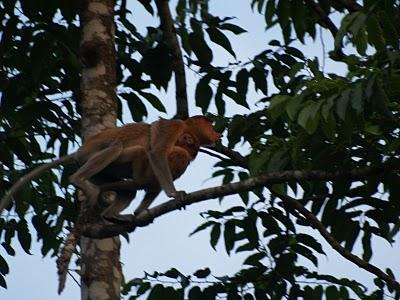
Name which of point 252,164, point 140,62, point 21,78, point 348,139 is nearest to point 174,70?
point 140,62

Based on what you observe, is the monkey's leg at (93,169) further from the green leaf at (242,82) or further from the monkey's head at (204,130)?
the green leaf at (242,82)

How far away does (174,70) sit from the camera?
20.4 ft

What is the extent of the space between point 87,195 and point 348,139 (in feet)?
5.59

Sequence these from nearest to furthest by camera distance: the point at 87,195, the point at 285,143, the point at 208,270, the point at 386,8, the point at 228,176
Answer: the point at 386,8 → the point at 285,143 → the point at 87,195 → the point at 208,270 → the point at 228,176

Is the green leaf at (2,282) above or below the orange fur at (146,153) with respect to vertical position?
below

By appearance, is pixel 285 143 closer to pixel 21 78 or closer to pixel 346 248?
pixel 346 248

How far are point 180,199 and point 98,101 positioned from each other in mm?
785

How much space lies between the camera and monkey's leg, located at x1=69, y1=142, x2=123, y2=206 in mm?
5312

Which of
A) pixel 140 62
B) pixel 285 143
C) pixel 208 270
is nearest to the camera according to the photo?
pixel 285 143

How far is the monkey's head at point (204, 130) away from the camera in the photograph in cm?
585

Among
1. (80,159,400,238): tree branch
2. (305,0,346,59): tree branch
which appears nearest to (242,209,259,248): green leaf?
(80,159,400,238): tree branch

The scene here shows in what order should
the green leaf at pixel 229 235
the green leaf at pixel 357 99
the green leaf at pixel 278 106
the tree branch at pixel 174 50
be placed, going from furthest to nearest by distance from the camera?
the tree branch at pixel 174 50 < the green leaf at pixel 229 235 < the green leaf at pixel 278 106 < the green leaf at pixel 357 99

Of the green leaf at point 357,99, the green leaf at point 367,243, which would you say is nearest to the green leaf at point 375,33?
the green leaf at point 357,99

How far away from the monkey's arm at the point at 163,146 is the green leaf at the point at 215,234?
56cm
